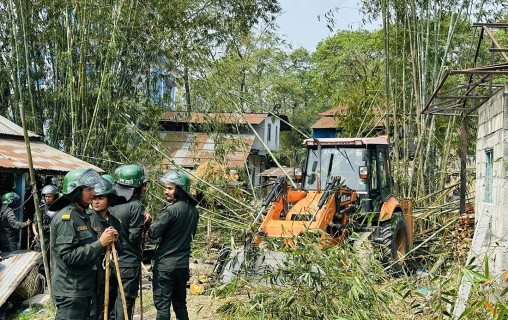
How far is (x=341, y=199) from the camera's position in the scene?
26.2 feet

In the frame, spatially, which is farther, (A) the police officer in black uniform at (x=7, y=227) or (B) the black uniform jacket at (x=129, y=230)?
(A) the police officer in black uniform at (x=7, y=227)

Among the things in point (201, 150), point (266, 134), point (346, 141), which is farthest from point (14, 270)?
point (266, 134)

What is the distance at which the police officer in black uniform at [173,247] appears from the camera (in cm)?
547

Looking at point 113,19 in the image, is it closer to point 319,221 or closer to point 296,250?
point 319,221

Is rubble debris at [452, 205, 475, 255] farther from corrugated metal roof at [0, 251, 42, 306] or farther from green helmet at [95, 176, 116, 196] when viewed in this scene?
corrugated metal roof at [0, 251, 42, 306]

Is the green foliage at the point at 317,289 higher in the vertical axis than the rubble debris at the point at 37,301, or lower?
higher

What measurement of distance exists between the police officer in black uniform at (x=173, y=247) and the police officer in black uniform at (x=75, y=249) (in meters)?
1.02

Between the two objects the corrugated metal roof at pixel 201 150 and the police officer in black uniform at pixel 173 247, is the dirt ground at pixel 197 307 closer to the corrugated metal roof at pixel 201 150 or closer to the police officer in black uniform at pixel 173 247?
the police officer in black uniform at pixel 173 247

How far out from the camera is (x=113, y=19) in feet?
35.9

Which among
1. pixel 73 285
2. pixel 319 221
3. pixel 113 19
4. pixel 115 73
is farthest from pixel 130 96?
pixel 73 285

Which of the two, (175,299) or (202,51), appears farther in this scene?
(202,51)

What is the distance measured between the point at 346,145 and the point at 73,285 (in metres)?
5.20

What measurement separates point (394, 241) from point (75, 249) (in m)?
5.16

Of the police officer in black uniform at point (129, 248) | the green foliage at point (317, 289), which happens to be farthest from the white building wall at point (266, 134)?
the police officer in black uniform at point (129, 248)
